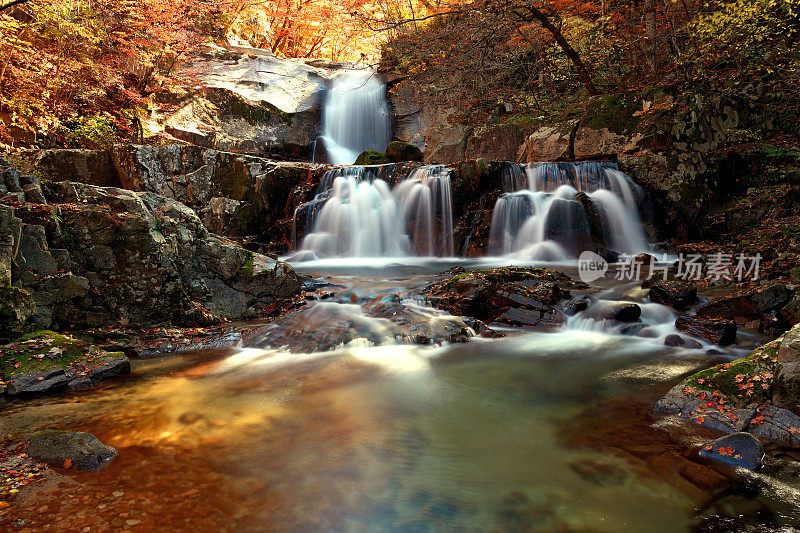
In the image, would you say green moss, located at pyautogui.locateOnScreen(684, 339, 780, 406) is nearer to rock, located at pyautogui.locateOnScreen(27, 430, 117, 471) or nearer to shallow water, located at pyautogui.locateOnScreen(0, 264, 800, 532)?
shallow water, located at pyautogui.locateOnScreen(0, 264, 800, 532)

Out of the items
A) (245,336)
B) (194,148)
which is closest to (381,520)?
(245,336)

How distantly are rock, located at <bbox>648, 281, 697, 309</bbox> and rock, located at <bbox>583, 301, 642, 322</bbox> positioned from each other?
59 centimetres

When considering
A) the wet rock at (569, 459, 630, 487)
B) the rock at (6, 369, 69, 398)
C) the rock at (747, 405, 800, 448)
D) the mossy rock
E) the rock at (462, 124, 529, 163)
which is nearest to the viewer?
the wet rock at (569, 459, 630, 487)

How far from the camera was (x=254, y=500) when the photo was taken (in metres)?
2.35

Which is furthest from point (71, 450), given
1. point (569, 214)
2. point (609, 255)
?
point (569, 214)

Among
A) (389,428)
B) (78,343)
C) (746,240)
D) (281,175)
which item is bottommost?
(389,428)

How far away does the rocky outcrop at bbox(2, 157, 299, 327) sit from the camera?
4.89 metres

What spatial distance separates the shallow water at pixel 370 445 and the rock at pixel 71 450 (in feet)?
0.28

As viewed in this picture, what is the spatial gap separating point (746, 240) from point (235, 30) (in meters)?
26.0

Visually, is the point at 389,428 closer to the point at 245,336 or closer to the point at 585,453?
the point at 585,453

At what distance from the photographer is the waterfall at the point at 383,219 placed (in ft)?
39.0

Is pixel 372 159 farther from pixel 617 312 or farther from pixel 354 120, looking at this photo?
pixel 617 312

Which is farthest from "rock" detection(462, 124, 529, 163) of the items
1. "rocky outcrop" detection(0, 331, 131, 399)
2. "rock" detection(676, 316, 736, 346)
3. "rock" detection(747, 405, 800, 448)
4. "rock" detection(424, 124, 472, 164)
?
"rocky outcrop" detection(0, 331, 131, 399)

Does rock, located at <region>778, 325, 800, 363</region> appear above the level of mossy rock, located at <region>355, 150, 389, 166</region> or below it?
below
